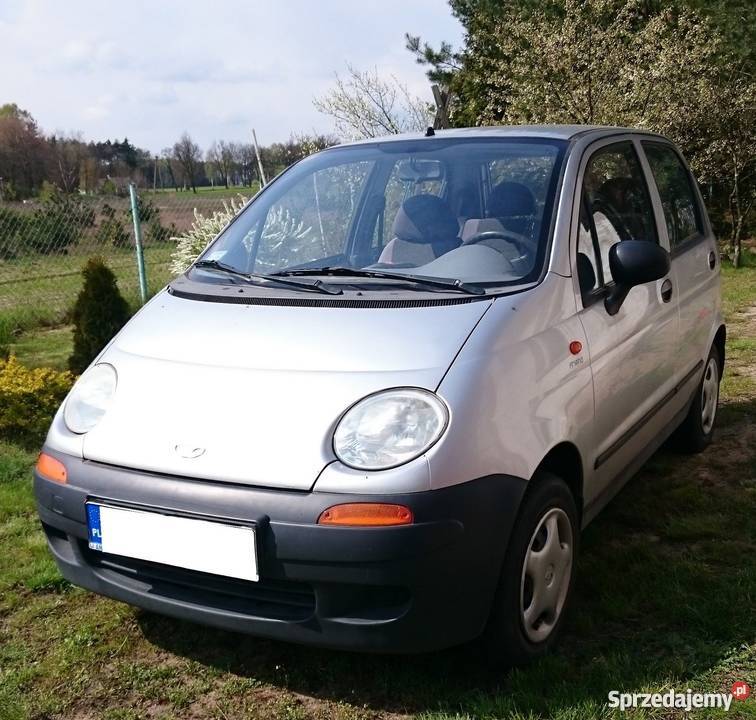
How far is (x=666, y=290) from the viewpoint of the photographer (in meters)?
3.76

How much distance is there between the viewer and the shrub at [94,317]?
22.5ft

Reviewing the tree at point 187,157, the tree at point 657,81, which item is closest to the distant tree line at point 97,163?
the tree at point 187,157

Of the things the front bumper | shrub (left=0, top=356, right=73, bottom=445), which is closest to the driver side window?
the front bumper

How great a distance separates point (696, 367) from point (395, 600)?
272cm

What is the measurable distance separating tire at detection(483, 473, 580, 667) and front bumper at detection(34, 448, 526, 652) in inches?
3.8

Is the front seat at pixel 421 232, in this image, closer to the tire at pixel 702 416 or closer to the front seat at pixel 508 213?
the front seat at pixel 508 213

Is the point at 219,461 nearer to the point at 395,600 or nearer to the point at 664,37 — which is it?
the point at 395,600

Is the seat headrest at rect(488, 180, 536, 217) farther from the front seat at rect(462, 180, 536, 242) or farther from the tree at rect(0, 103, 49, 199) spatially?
the tree at rect(0, 103, 49, 199)

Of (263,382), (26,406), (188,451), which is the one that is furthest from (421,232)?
(26,406)

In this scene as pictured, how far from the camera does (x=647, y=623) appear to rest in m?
2.95

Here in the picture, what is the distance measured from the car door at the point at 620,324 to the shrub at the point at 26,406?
3.63 meters

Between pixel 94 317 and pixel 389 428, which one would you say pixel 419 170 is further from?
pixel 94 317

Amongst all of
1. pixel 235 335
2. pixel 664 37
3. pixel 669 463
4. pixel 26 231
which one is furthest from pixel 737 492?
pixel 664 37

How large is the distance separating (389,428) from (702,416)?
9.70ft
